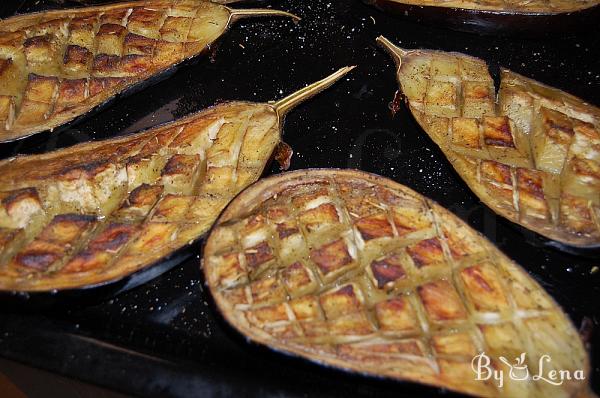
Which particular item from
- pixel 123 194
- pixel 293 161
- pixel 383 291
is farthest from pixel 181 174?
pixel 383 291

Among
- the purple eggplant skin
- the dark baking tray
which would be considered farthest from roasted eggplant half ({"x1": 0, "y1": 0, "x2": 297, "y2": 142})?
the purple eggplant skin

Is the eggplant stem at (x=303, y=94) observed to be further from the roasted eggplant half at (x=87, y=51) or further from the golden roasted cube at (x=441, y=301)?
the golden roasted cube at (x=441, y=301)

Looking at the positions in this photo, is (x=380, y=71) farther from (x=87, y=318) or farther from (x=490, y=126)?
(x=87, y=318)

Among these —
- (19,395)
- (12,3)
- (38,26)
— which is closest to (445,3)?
(38,26)

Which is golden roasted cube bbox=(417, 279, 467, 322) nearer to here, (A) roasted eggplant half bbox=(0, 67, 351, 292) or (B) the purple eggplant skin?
(A) roasted eggplant half bbox=(0, 67, 351, 292)

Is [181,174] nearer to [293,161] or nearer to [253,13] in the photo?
[293,161]
